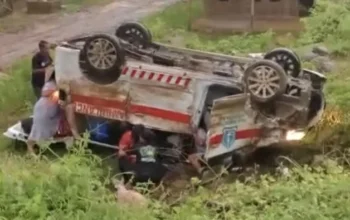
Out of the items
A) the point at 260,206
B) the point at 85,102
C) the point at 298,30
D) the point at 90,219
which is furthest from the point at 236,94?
the point at 298,30

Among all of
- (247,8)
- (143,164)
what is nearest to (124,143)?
(143,164)

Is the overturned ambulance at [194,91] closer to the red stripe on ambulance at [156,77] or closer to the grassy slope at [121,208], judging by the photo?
the red stripe on ambulance at [156,77]

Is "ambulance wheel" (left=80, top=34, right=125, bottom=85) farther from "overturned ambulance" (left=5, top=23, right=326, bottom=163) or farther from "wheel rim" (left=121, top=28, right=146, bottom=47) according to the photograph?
"wheel rim" (left=121, top=28, right=146, bottom=47)

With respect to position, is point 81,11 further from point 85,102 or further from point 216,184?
point 216,184

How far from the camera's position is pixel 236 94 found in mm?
10281

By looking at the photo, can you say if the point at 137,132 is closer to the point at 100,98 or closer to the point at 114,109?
the point at 114,109

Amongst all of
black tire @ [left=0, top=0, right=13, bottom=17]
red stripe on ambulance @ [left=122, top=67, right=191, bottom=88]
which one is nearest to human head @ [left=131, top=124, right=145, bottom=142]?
red stripe on ambulance @ [left=122, top=67, right=191, bottom=88]

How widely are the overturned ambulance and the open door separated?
12mm

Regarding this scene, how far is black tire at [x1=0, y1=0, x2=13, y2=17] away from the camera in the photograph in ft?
75.6

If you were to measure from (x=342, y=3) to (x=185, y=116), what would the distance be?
34.5ft

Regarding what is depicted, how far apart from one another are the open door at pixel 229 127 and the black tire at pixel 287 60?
1.11 meters

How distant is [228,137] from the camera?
1033 cm

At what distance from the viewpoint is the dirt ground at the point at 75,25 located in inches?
730

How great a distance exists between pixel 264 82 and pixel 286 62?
121cm
